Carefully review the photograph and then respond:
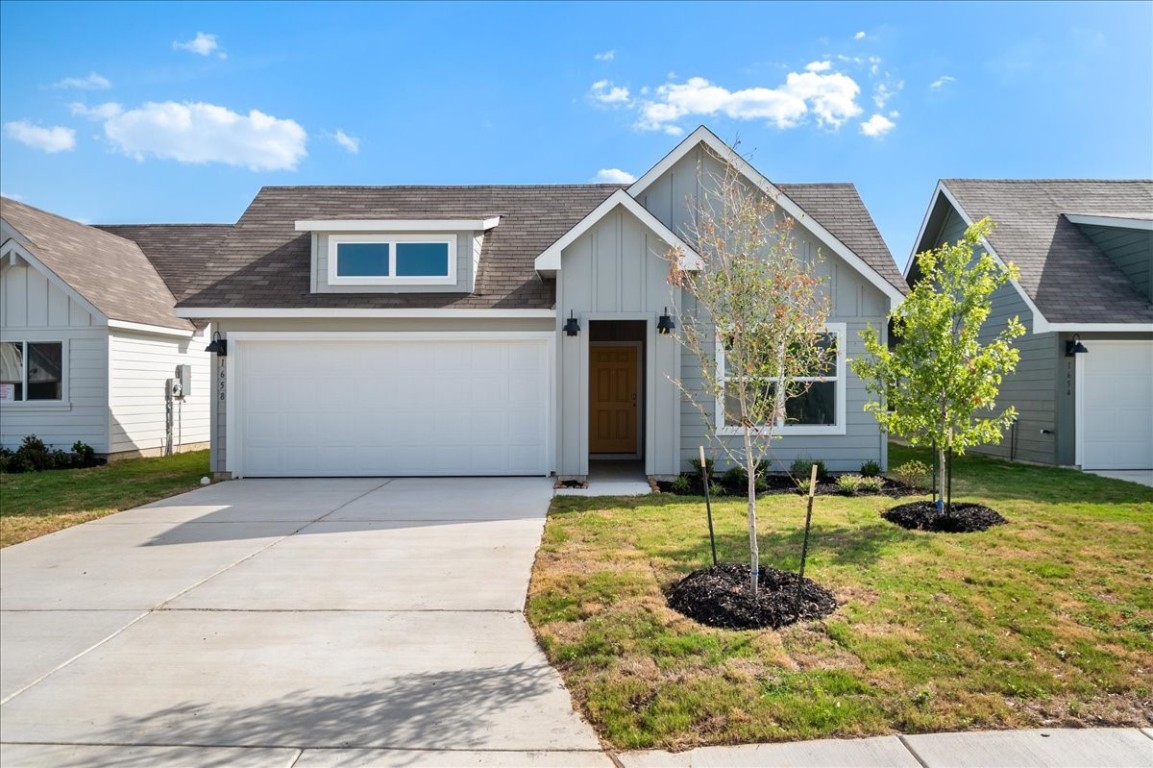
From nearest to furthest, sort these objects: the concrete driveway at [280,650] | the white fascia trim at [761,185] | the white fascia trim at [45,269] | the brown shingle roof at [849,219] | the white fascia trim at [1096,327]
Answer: the concrete driveway at [280,650], the white fascia trim at [761,185], the brown shingle roof at [849,219], the white fascia trim at [1096,327], the white fascia trim at [45,269]

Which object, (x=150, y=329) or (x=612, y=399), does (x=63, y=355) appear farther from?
(x=612, y=399)

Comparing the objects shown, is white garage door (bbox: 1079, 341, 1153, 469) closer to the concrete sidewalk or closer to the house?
the house

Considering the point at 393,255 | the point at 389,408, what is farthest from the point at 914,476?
the point at 393,255

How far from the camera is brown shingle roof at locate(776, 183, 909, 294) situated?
38.8 ft

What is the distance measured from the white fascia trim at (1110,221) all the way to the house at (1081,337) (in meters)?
0.02

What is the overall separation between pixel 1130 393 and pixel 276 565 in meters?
14.4

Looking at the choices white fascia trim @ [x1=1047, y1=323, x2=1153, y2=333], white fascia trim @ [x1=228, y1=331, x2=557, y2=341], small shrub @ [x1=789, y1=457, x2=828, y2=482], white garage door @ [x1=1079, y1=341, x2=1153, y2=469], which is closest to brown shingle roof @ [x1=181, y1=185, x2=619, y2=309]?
white fascia trim @ [x1=228, y1=331, x2=557, y2=341]

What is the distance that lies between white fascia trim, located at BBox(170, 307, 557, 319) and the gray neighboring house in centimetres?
2

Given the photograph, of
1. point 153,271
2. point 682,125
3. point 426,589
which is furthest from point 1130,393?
Result: point 153,271

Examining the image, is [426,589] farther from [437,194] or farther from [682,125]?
[437,194]

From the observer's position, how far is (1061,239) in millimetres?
14188

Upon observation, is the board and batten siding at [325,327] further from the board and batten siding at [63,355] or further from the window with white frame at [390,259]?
the board and batten siding at [63,355]

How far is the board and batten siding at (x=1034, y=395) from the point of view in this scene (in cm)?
1252

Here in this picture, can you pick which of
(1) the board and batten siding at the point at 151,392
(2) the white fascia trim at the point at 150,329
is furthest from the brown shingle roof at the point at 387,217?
(1) the board and batten siding at the point at 151,392
